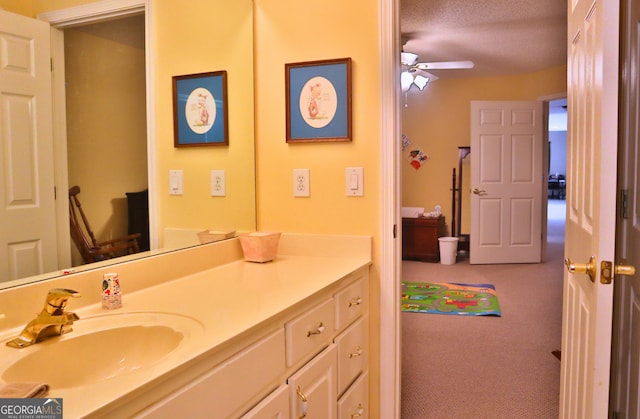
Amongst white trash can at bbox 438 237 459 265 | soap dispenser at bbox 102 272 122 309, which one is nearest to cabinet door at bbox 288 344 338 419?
soap dispenser at bbox 102 272 122 309

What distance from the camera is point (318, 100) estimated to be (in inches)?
81.2

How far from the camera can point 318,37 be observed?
2.04 metres

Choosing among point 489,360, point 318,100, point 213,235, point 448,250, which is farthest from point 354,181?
point 448,250

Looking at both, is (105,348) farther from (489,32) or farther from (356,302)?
(489,32)

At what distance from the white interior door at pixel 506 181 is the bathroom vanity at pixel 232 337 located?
183 inches

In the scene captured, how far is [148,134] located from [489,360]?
101 inches

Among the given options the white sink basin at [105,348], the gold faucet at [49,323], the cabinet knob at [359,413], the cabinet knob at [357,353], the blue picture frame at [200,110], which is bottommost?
the cabinet knob at [359,413]

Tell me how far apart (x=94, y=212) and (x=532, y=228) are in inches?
232

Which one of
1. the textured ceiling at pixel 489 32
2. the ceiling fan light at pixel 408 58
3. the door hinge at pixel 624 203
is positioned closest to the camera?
the door hinge at pixel 624 203

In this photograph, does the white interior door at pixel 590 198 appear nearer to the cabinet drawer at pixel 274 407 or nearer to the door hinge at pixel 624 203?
the door hinge at pixel 624 203

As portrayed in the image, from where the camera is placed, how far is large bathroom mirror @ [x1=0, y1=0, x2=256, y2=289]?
1.34m

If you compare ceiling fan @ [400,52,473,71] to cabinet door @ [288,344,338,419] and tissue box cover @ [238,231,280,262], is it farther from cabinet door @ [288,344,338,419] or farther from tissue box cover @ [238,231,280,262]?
cabinet door @ [288,344,338,419]

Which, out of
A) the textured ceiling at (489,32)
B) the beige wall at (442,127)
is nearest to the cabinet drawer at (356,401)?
the textured ceiling at (489,32)

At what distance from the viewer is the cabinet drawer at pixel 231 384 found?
93 cm
